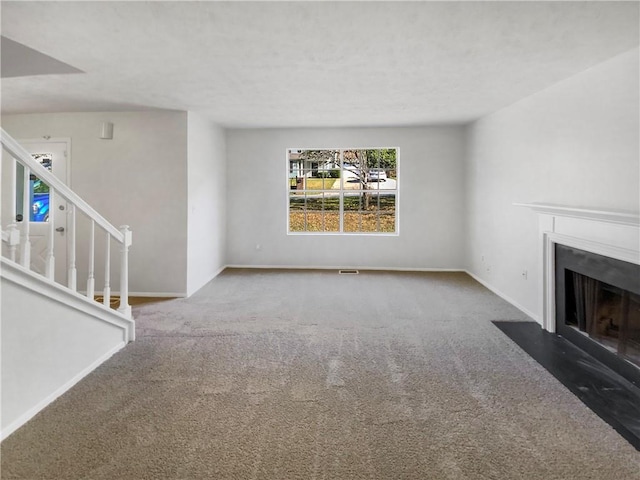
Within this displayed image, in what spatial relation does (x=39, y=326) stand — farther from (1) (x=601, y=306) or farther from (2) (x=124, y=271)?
(1) (x=601, y=306)

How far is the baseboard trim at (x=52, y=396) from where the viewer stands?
2103 mm

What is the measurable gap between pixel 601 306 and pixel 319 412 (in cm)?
252

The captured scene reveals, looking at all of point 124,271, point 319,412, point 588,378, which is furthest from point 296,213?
point 588,378

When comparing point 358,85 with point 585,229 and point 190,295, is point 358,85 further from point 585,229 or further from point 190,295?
point 190,295

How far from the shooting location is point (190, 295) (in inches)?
197

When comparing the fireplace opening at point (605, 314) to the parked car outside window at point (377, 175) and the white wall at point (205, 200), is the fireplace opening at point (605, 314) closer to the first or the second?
the parked car outside window at point (377, 175)

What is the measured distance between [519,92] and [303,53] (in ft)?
8.23

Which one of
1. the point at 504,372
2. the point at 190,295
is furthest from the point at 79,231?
the point at 504,372

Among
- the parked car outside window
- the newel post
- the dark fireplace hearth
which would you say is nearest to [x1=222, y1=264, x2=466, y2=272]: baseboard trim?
the parked car outside window

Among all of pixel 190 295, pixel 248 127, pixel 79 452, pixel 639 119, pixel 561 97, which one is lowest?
pixel 79 452

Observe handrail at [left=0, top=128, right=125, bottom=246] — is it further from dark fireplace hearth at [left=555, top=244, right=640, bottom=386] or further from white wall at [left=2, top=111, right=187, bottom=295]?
dark fireplace hearth at [left=555, top=244, right=640, bottom=386]

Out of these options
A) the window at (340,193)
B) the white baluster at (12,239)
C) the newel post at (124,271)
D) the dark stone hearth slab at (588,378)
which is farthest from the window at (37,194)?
the dark stone hearth slab at (588,378)

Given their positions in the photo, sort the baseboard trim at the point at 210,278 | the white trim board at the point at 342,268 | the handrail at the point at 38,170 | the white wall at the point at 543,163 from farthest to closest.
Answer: the white trim board at the point at 342,268
the baseboard trim at the point at 210,278
the white wall at the point at 543,163
the handrail at the point at 38,170

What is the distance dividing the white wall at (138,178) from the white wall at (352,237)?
176cm
